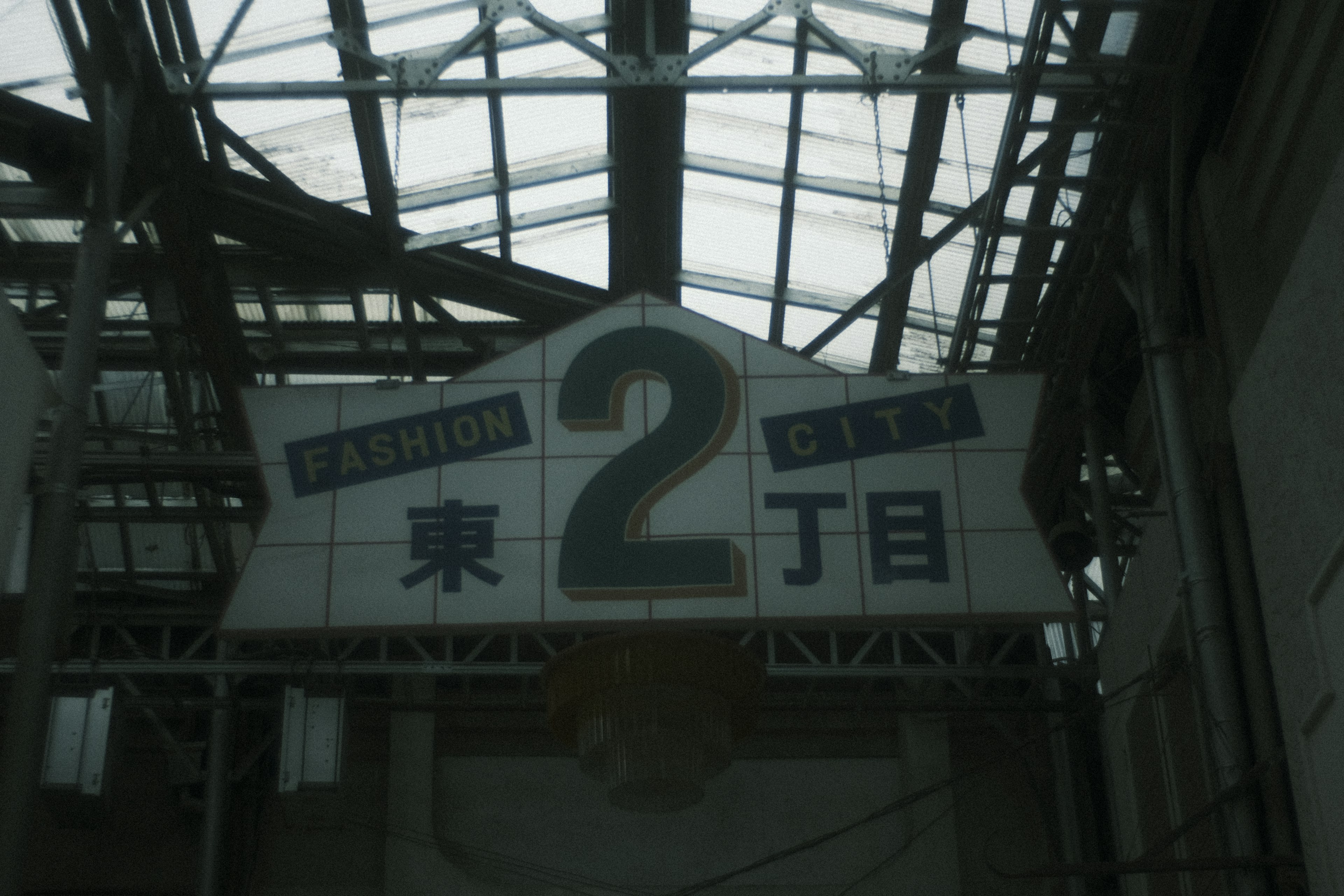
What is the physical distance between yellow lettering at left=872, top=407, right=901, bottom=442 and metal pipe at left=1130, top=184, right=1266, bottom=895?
2.16 m

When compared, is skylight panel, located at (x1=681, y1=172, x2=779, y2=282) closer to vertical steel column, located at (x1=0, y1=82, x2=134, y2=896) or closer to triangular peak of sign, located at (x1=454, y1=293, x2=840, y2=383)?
triangular peak of sign, located at (x1=454, y1=293, x2=840, y2=383)

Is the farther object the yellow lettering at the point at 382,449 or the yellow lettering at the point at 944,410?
→ the yellow lettering at the point at 382,449

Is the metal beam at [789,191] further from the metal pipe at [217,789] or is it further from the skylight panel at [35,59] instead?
the metal pipe at [217,789]

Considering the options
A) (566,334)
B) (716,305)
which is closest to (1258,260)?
(566,334)

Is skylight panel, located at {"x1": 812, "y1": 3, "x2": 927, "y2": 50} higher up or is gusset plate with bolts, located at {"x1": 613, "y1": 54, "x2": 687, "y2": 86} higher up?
skylight panel, located at {"x1": 812, "y1": 3, "x2": 927, "y2": 50}

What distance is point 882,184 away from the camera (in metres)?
14.3

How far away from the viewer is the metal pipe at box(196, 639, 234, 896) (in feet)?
57.2

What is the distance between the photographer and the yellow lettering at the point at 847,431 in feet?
36.0

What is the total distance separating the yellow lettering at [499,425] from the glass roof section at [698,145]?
3568 mm

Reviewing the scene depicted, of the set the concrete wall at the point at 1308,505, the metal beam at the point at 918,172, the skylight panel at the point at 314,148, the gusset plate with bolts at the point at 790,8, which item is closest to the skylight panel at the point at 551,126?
the skylight panel at the point at 314,148

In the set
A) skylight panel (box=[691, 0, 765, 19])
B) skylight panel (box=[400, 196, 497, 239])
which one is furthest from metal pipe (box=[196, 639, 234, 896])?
skylight panel (box=[691, 0, 765, 19])

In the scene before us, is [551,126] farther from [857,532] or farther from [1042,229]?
[857,532]

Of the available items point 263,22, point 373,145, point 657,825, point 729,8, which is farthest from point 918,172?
point 657,825

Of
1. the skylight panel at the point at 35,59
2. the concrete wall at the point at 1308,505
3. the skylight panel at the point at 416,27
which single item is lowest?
the concrete wall at the point at 1308,505
